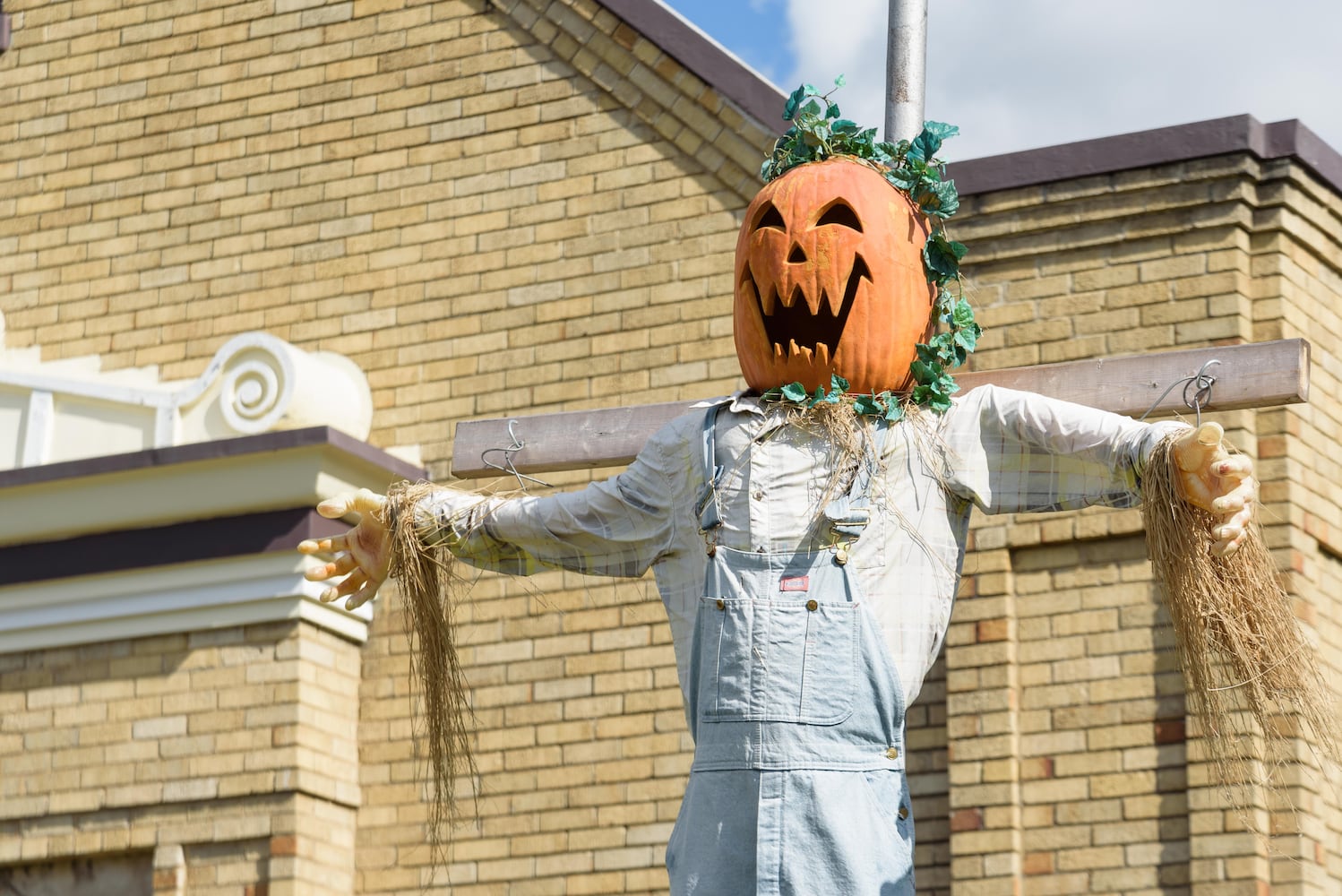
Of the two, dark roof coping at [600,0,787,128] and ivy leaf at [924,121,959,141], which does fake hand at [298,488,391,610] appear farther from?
dark roof coping at [600,0,787,128]

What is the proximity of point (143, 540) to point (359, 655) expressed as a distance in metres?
1.05

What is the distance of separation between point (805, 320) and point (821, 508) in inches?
18.5

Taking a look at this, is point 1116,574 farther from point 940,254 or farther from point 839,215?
point 839,215

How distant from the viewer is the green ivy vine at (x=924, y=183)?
16.3ft

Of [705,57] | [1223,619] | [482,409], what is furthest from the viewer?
[482,409]

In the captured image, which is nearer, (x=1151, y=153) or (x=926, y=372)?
(x=926, y=372)

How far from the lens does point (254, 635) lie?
920cm

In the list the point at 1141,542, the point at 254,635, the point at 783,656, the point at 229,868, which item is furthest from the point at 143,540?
the point at 783,656

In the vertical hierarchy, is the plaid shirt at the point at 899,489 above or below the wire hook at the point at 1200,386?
below

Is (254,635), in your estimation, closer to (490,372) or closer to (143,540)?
(143,540)

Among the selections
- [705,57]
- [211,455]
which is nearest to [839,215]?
[705,57]

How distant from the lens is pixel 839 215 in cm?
500

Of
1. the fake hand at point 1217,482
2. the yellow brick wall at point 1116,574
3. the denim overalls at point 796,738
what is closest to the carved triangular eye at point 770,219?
the denim overalls at point 796,738

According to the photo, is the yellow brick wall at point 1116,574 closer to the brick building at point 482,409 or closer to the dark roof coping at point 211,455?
the brick building at point 482,409
